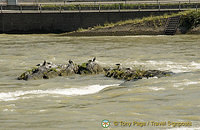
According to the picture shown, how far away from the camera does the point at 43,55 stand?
1121 inches

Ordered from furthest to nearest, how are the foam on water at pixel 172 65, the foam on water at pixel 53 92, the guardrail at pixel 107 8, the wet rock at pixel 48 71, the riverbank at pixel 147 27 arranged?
the guardrail at pixel 107 8, the riverbank at pixel 147 27, the foam on water at pixel 172 65, the wet rock at pixel 48 71, the foam on water at pixel 53 92

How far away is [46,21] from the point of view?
46250 mm

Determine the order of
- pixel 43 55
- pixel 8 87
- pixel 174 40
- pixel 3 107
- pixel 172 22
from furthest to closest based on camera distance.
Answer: pixel 172 22, pixel 174 40, pixel 43 55, pixel 8 87, pixel 3 107

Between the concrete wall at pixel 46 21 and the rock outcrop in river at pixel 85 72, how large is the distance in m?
25.4

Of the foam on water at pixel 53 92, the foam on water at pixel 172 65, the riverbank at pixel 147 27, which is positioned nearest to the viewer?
the foam on water at pixel 53 92

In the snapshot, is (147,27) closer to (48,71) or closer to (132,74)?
(48,71)

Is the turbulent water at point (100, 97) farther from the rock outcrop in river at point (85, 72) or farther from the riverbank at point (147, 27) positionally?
the riverbank at point (147, 27)

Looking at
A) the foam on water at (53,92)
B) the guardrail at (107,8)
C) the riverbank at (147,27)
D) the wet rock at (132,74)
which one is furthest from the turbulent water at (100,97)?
the guardrail at (107,8)

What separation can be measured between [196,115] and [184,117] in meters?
0.37

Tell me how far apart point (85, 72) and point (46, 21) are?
27.3 metres

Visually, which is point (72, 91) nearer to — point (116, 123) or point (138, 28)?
point (116, 123)

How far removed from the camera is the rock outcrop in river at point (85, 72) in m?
18.3

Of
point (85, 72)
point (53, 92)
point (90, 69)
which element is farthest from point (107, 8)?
point (53, 92)

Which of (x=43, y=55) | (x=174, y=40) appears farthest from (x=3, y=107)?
(x=174, y=40)
